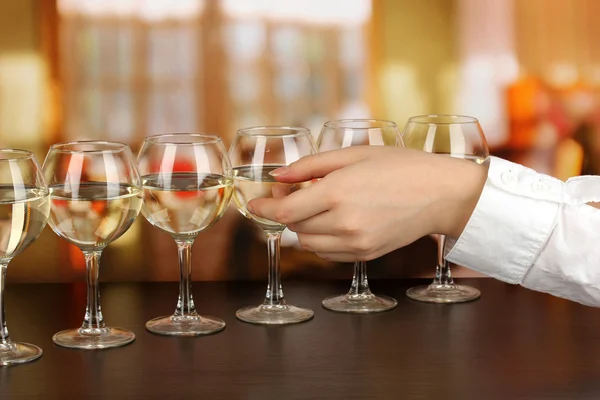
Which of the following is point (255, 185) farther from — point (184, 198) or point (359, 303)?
point (359, 303)

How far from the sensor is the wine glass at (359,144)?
1264 millimetres

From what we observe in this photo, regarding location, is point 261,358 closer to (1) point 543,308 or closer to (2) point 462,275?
(1) point 543,308

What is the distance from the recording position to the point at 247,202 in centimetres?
117

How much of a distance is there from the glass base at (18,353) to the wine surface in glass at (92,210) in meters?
0.12

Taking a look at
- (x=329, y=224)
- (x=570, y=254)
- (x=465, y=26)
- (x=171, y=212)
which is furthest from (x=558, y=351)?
(x=465, y=26)

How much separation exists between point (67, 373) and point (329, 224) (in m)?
0.30

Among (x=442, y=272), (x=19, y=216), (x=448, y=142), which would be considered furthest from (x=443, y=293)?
(x=19, y=216)

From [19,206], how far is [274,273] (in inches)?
Answer: 14.1

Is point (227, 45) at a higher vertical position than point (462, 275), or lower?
higher

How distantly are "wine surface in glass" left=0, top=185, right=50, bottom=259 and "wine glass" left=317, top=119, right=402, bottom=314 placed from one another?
1.26 ft

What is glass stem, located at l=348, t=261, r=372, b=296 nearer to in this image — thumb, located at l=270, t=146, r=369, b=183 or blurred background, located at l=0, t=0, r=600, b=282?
blurred background, located at l=0, t=0, r=600, b=282

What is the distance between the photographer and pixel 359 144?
126 cm

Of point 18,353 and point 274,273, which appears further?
point 274,273

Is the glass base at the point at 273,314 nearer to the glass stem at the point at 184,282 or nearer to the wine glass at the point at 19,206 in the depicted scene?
the glass stem at the point at 184,282
